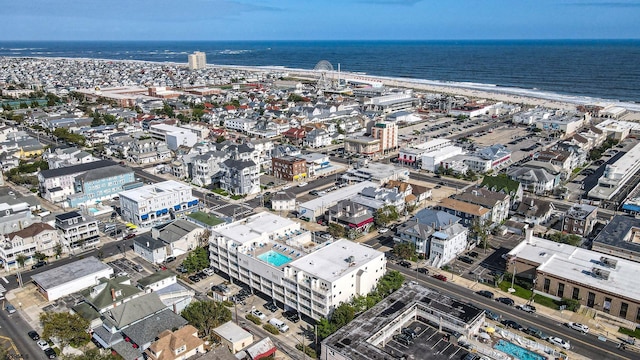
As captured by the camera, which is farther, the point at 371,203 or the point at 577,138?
the point at 577,138

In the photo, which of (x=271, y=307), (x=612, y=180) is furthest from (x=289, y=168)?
(x=612, y=180)

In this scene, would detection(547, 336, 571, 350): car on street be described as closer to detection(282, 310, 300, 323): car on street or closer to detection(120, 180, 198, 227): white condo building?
detection(282, 310, 300, 323): car on street

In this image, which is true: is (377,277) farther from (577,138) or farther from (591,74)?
(591,74)

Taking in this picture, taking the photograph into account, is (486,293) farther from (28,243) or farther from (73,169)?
(73,169)

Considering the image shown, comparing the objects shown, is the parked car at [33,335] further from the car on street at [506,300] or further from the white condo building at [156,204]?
the car on street at [506,300]

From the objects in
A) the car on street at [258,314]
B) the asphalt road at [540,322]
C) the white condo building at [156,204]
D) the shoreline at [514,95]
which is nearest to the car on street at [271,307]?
the car on street at [258,314]

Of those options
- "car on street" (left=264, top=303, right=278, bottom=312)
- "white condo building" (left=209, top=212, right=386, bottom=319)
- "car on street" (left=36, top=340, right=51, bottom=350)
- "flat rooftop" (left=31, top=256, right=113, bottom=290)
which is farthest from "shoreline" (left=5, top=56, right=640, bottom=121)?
"car on street" (left=36, top=340, right=51, bottom=350)

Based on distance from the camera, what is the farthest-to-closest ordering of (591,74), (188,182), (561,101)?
(591,74)
(561,101)
(188,182)

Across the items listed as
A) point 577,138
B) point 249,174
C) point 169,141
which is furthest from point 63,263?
point 577,138
